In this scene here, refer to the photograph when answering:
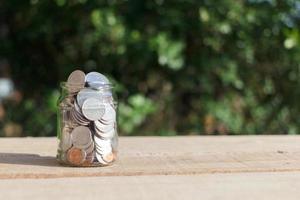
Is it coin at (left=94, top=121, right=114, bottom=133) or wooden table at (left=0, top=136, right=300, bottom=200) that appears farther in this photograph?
coin at (left=94, top=121, right=114, bottom=133)

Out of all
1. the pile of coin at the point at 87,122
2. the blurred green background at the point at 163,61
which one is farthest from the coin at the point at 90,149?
the blurred green background at the point at 163,61

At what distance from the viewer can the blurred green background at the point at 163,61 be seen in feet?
7.41

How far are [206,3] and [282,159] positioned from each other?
3.41ft

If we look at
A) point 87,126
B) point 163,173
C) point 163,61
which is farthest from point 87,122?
point 163,61

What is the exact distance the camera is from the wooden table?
1.03 m

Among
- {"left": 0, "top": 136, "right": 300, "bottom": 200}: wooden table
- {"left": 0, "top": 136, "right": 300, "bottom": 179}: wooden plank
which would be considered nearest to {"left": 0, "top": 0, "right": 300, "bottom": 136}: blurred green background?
{"left": 0, "top": 136, "right": 300, "bottom": 179}: wooden plank

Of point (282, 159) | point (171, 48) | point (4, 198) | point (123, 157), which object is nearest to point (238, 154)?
point (282, 159)

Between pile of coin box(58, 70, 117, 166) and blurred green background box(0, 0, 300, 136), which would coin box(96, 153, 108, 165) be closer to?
pile of coin box(58, 70, 117, 166)

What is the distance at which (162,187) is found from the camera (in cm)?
106

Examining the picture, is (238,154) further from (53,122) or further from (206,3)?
(53,122)

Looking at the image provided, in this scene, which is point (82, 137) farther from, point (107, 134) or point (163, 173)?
point (163, 173)

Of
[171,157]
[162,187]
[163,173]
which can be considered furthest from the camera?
[171,157]

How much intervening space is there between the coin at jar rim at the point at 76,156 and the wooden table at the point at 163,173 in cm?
2

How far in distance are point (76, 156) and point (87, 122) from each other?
70 millimetres
